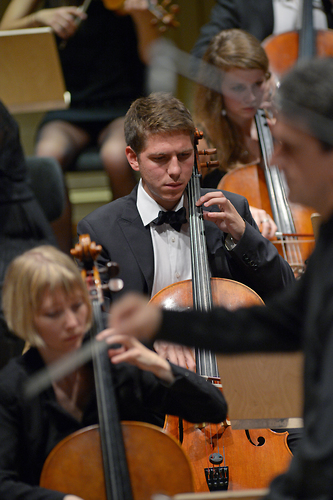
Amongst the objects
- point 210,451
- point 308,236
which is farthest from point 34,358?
point 308,236

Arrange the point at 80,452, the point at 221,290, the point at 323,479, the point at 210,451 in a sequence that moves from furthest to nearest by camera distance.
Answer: the point at 221,290 → the point at 210,451 → the point at 80,452 → the point at 323,479

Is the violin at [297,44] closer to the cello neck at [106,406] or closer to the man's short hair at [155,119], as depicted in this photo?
the man's short hair at [155,119]

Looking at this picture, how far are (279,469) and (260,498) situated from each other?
0.46 meters

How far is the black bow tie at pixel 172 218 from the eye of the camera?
1.46 m

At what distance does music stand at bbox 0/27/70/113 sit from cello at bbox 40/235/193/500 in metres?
1.29

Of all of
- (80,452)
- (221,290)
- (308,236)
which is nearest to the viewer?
(80,452)

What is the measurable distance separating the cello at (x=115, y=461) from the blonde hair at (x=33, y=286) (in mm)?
163

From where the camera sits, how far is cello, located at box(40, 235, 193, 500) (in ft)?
2.81

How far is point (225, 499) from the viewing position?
65 centimetres

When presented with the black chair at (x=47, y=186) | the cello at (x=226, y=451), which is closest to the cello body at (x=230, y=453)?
the cello at (x=226, y=451)

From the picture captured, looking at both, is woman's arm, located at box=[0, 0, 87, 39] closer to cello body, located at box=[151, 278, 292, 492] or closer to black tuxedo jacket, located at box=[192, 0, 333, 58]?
black tuxedo jacket, located at box=[192, 0, 333, 58]

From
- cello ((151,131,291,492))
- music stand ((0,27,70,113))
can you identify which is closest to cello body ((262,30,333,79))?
music stand ((0,27,70,113))

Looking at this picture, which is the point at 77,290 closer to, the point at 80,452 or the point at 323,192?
the point at 80,452

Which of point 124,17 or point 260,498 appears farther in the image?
point 124,17
